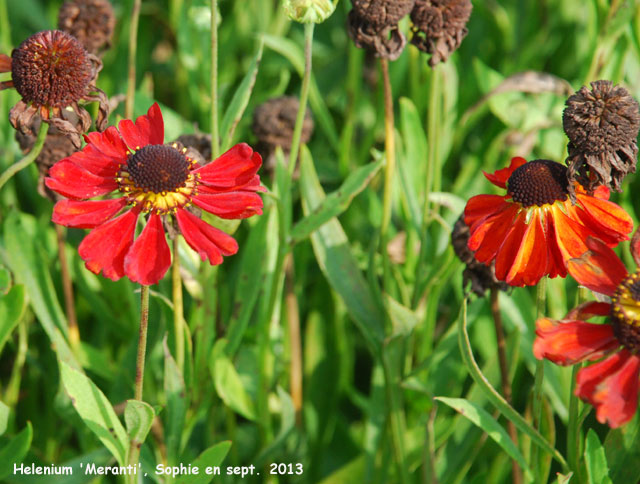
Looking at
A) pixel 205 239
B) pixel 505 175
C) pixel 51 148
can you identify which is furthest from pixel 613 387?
pixel 51 148

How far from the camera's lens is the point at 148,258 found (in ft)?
2.96

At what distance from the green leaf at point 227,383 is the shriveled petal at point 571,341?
540mm

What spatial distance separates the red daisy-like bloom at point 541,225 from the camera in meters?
0.96

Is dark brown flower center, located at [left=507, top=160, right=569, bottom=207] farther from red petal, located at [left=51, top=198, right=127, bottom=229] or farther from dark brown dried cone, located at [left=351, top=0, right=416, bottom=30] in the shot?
red petal, located at [left=51, top=198, right=127, bottom=229]

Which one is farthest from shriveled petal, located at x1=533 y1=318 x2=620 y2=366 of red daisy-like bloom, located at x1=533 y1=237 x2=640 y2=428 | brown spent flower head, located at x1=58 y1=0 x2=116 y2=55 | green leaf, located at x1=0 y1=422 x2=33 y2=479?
brown spent flower head, located at x1=58 y1=0 x2=116 y2=55

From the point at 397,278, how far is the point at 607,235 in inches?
17.9

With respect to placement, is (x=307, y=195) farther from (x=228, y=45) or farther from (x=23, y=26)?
(x=23, y=26)

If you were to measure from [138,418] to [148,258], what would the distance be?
21 centimetres

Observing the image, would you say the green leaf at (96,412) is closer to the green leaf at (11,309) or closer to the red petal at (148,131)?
the green leaf at (11,309)

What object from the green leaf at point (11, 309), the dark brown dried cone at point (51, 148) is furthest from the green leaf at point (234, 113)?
the green leaf at point (11, 309)

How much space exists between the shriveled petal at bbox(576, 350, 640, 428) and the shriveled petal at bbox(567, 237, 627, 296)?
0.09 metres

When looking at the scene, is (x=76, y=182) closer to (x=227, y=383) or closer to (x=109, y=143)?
(x=109, y=143)

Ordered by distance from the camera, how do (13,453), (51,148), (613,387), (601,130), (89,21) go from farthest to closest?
1. (89,21)
2. (51,148)
3. (13,453)
4. (601,130)
5. (613,387)

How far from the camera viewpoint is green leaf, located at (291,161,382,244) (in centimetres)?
118
